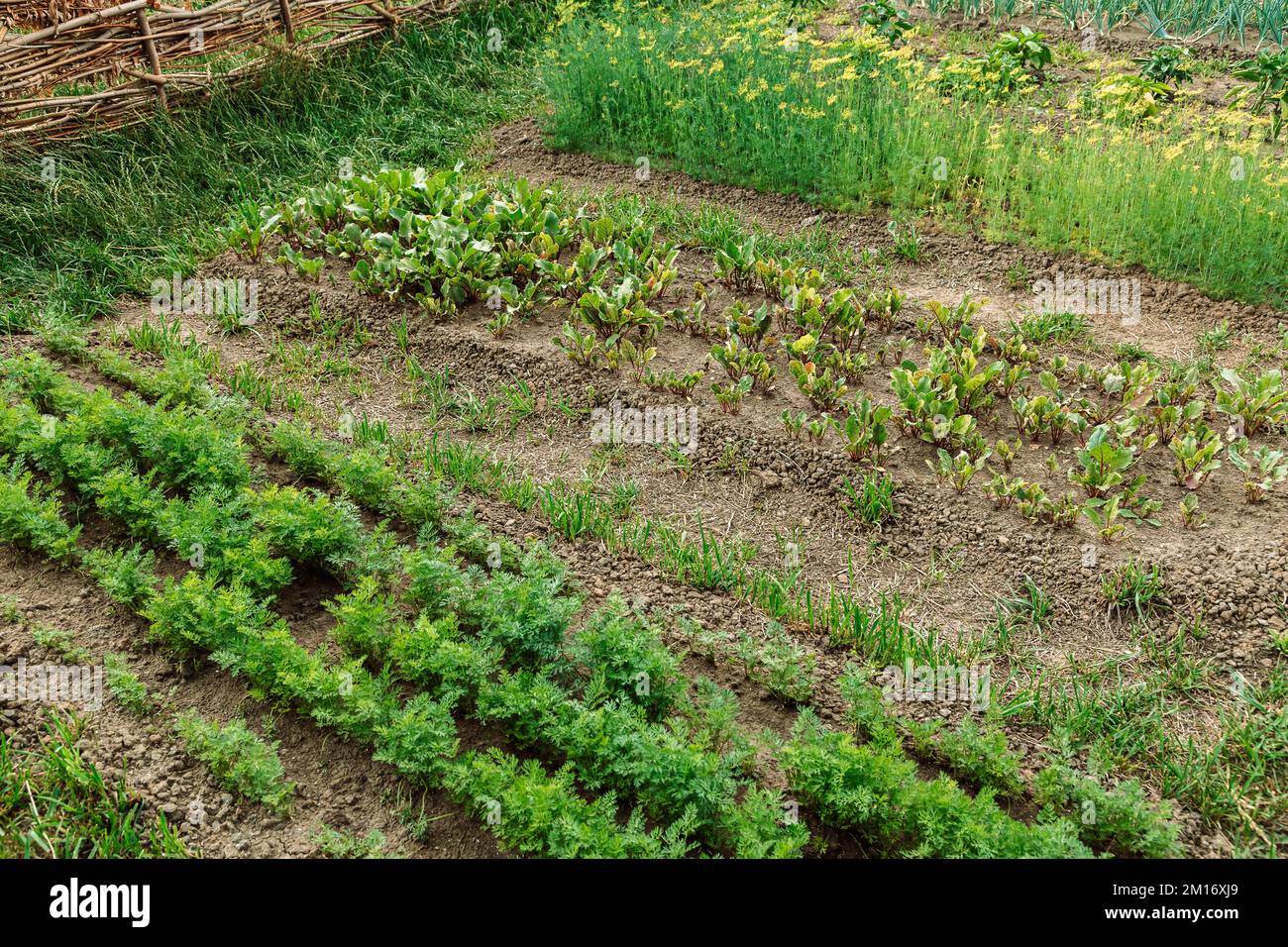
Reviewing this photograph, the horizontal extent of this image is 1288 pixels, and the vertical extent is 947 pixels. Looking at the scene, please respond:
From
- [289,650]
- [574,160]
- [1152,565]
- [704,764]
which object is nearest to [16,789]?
[289,650]

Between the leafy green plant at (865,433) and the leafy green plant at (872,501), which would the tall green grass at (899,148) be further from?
the leafy green plant at (872,501)

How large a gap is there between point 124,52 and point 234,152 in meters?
1.03

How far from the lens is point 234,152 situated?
7.71 meters

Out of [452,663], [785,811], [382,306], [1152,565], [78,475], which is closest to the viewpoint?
[785,811]

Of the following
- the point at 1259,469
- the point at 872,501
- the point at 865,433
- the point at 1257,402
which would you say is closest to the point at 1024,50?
the point at 1257,402

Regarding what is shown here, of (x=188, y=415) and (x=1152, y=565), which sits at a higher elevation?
(x=188, y=415)

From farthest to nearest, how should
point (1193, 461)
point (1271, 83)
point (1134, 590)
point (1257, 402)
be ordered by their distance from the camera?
point (1271, 83) → point (1257, 402) → point (1193, 461) → point (1134, 590)

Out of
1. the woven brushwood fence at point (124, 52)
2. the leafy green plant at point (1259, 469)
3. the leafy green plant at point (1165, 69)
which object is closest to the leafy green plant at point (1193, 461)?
the leafy green plant at point (1259, 469)

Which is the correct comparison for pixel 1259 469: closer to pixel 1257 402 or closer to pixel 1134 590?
pixel 1257 402

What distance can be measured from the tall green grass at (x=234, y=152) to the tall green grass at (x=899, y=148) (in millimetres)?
930

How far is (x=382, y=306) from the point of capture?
6203mm

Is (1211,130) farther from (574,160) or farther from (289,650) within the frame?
(289,650)

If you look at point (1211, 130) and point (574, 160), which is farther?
point (574, 160)
